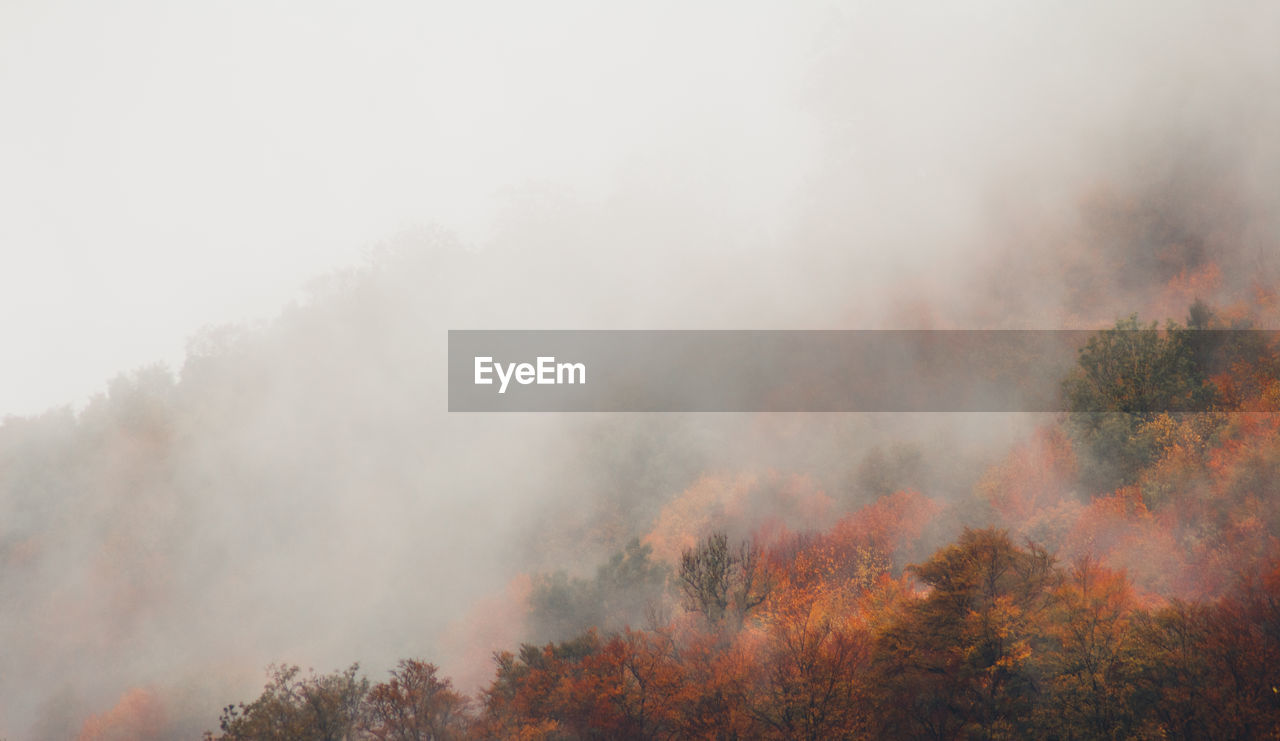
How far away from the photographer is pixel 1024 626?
111 ft

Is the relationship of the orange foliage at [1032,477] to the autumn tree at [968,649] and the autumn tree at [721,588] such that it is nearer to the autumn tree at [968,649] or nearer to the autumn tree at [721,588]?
the autumn tree at [968,649]

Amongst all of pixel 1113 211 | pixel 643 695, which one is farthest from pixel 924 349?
Result: pixel 643 695

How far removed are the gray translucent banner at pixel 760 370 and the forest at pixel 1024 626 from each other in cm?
1646

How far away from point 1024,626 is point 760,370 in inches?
2794

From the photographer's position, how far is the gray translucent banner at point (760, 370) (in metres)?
80.1

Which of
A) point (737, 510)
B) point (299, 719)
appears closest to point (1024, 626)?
point (299, 719)

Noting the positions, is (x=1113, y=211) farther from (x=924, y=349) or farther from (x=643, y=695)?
A: (x=643, y=695)

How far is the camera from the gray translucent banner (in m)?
80.1

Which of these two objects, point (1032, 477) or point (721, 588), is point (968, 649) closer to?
point (721, 588)

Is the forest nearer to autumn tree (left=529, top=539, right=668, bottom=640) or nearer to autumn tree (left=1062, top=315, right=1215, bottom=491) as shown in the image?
autumn tree (left=1062, top=315, right=1215, bottom=491)

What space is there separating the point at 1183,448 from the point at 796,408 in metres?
51.4

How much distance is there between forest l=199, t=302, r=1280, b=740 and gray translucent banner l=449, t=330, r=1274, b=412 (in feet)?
54.0

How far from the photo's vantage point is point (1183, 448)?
1859 inches

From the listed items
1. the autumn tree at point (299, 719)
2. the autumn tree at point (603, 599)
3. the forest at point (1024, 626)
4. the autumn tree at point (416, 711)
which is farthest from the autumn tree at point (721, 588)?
the autumn tree at point (299, 719)
